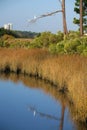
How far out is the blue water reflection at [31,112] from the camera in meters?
10.4

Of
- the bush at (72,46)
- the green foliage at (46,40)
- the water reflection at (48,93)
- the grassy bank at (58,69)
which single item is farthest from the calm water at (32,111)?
the green foliage at (46,40)

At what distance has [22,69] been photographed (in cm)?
2244

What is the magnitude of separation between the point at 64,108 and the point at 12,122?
231 centimetres

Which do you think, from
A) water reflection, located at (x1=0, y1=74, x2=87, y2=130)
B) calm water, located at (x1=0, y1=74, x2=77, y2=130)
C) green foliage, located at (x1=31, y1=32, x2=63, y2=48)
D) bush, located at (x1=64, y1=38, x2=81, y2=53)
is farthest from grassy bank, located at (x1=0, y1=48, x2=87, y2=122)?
green foliage, located at (x1=31, y1=32, x2=63, y2=48)

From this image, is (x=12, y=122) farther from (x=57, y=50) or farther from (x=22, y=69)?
(x=57, y=50)

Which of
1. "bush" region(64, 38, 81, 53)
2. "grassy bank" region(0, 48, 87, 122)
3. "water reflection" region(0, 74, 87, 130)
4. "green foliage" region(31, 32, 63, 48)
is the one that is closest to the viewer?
"water reflection" region(0, 74, 87, 130)

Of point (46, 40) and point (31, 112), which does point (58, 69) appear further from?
point (46, 40)

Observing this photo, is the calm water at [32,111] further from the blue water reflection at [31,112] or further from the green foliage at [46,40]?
the green foliage at [46,40]

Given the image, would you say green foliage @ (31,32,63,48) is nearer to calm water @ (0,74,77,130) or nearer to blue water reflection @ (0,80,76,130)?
calm water @ (0,74,77,130)

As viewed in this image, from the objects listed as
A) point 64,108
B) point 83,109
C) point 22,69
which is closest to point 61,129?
point 83,109

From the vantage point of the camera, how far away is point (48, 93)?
615 inches

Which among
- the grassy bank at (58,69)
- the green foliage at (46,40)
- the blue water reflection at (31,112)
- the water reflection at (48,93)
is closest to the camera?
the blue water reflection at (31,112)

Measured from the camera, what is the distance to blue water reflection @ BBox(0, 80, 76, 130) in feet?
34.2

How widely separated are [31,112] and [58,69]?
5.21m
